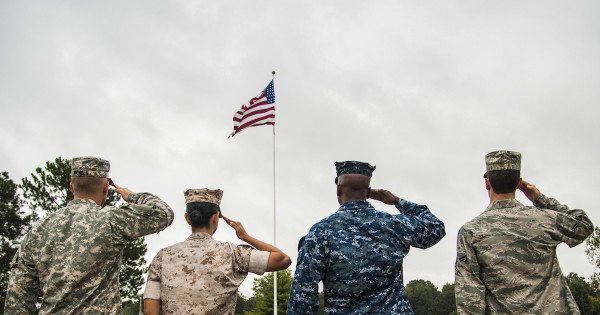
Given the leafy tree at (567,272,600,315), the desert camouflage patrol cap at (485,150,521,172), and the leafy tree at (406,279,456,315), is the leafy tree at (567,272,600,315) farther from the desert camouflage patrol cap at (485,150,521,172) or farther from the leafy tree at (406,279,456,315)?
the desert camouflage patrol cap at (485,150,521,172)

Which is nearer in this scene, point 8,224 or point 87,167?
point 87,167

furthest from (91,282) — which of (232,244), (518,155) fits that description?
(518,155)

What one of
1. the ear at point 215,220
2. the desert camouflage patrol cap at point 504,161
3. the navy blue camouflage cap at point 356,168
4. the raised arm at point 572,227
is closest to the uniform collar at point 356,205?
the navy blue camouflage cap at point 356,168

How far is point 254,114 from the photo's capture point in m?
17.6

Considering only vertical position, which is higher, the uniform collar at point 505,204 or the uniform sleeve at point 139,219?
the uniform collar at point 505,204

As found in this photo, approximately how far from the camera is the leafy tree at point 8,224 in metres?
27.3

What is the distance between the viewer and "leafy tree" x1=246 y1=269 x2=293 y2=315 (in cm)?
5438

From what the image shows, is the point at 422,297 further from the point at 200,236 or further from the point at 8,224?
the point at 200,236

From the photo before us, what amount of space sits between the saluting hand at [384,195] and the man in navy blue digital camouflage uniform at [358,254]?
263 mm

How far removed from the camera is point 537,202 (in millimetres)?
4656

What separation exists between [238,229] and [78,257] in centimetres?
131

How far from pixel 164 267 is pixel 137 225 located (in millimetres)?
410

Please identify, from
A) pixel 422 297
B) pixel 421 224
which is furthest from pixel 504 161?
pixel 422 297

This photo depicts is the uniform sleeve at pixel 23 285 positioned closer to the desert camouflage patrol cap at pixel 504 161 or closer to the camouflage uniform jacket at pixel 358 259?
the camouflage uniform jacket at pixel 358 259
